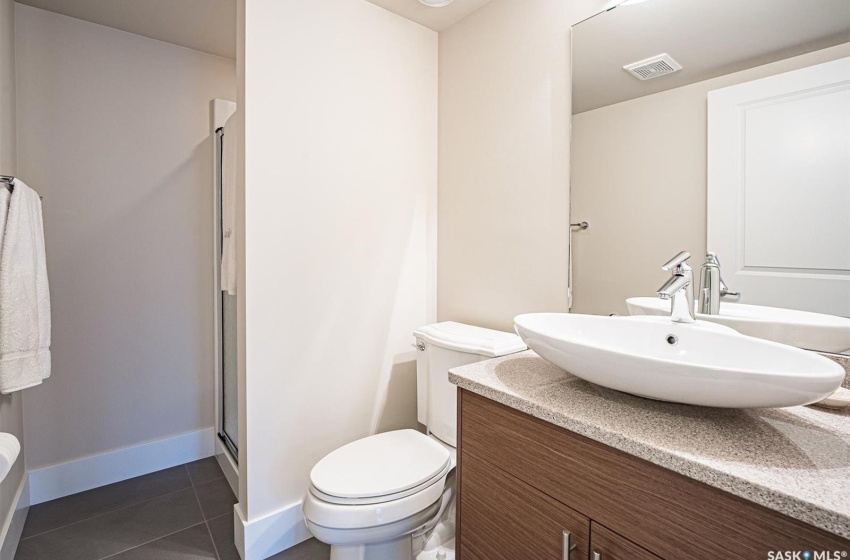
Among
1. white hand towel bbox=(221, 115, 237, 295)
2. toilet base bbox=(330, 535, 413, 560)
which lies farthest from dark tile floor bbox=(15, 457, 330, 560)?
white hand towel bbox=(221, 115, 237, 295)

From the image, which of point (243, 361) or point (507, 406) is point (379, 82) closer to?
point (243, 361)

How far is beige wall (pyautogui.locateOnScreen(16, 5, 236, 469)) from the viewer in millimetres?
1987

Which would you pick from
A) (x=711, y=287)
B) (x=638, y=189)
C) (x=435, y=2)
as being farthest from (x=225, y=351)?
(x=711, y=287)

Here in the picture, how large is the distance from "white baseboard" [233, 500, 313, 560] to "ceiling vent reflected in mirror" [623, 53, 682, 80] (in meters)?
2.13

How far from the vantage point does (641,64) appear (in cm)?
137

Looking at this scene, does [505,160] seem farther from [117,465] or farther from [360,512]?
[117,465]

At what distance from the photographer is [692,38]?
1.24m

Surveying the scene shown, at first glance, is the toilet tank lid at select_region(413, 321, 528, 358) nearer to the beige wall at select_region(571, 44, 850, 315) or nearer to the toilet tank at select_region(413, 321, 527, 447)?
the toilet tank at select_region(413, 321, 527, 447)

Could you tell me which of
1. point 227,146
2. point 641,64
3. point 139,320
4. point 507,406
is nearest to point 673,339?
point 507,406

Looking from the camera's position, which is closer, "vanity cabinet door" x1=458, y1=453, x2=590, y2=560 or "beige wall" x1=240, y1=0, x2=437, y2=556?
→ "vanity cabinet door" x1=458, y1=453, x2=590, y2=560

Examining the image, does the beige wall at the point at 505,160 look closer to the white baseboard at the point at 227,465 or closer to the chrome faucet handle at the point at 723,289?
the chrome faucet handle at the point at 723,289

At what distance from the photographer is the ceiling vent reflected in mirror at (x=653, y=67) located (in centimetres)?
129

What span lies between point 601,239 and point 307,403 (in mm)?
1371

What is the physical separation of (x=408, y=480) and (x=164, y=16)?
2.45 m
